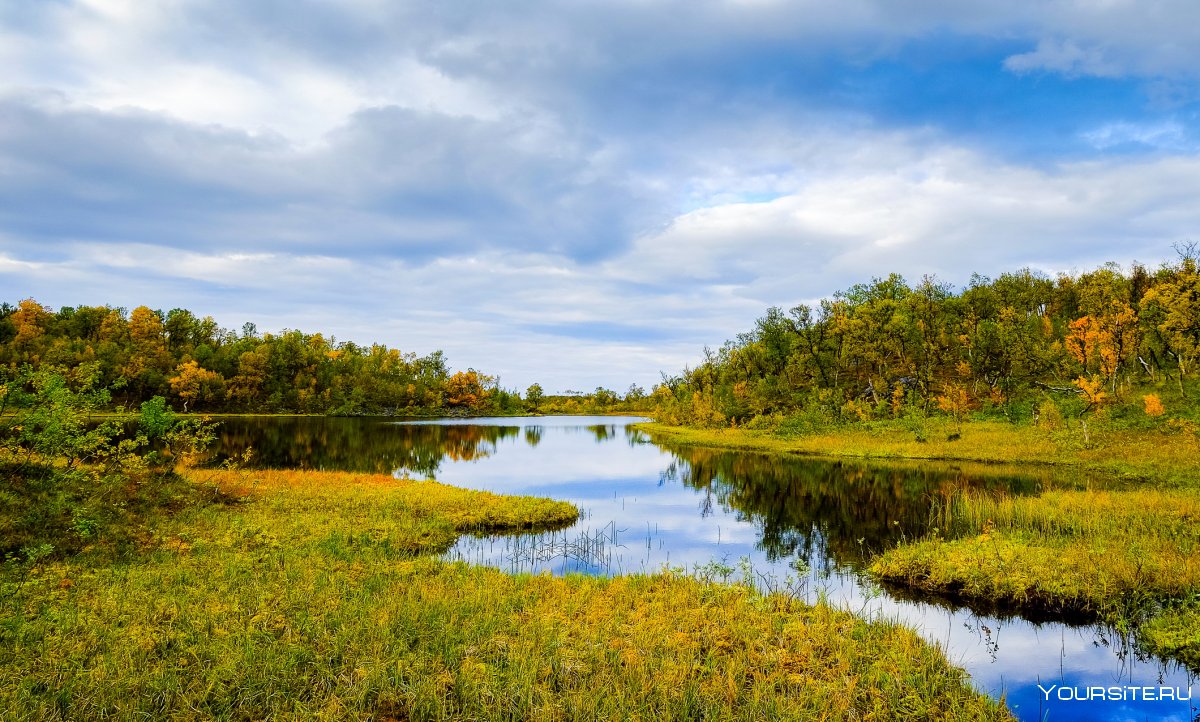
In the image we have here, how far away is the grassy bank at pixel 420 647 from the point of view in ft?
28.9

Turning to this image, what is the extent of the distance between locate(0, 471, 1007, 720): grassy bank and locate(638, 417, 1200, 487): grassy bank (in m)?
33.4

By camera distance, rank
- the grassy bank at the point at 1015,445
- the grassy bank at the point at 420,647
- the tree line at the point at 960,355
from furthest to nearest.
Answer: the tree line at the point at 960,355 < the grassy bank at the point at 1015,445 < the grassy bank at the point at 420,647

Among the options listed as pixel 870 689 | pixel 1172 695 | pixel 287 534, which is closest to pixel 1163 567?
pixel 1172 695

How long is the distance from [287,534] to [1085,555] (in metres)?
25.1

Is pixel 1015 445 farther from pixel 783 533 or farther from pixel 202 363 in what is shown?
pixel 202 363

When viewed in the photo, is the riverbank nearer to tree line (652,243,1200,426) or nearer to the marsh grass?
the marsh grass

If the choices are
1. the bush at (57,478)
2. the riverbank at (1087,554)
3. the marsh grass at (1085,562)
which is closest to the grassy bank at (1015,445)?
the riverbank at (1087,554)

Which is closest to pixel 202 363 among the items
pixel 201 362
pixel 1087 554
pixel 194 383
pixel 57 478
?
pixel 201 362

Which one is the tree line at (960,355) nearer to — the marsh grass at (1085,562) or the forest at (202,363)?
the marsh grass at (1085,562)

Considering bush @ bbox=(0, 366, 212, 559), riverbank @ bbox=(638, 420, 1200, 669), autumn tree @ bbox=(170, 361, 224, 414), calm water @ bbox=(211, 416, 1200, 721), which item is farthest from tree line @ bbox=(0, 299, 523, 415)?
riverbank @ bbox=(638, 420, 1200, 669)

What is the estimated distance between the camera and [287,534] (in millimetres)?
19719

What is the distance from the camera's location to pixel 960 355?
8969cm

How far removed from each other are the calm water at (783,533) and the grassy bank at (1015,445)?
246 inches

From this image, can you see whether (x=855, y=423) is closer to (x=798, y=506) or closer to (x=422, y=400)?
(x=798, y=506)
